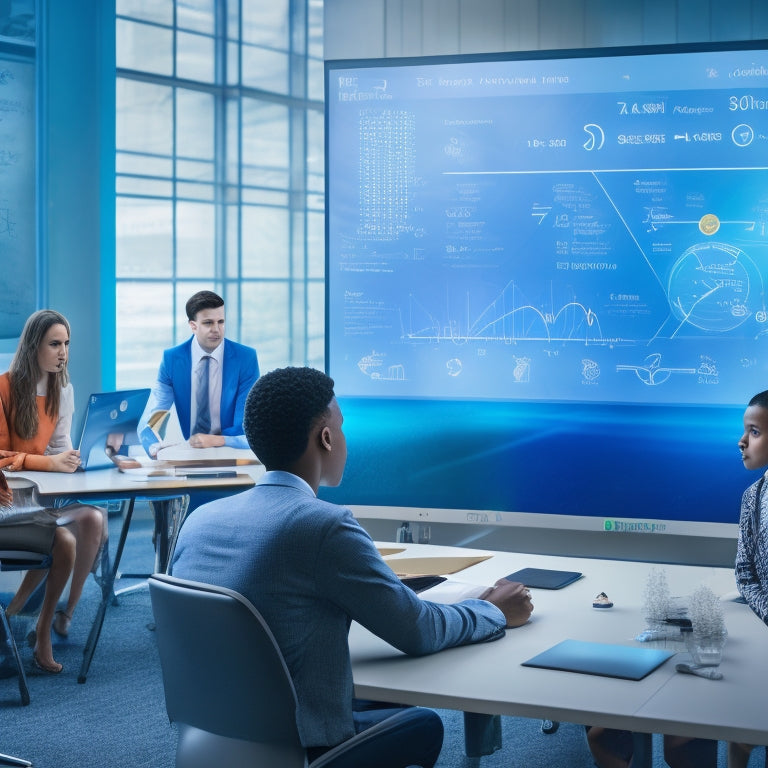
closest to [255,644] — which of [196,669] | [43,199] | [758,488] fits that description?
[196,669]

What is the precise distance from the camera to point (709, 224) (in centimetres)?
402

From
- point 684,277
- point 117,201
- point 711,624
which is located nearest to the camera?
point 711,624

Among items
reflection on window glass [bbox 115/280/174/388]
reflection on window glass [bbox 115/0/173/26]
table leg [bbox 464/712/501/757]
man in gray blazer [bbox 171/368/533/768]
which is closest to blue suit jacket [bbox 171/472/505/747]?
man in gray blazer [bbox 171/368/533/768]

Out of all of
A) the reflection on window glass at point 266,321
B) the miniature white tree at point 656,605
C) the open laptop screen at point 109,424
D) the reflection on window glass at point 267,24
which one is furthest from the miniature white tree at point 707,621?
the reflection on window glass at point 267,24

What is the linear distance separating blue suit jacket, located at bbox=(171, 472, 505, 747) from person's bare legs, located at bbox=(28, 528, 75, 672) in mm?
2701

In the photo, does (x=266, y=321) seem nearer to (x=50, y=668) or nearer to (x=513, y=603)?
(x=50, y=668)

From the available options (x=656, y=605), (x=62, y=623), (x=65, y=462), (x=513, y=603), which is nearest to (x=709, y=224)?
(x=656, y=605)

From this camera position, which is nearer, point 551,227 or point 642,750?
point 642,750

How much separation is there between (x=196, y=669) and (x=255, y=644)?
0.16 meters

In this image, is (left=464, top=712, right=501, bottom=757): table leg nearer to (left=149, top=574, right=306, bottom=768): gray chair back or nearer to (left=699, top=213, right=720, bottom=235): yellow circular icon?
(left=149, top=574, right=306, bottom=768): gray chair back

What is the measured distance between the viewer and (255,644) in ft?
5.82

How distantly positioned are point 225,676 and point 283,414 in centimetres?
50

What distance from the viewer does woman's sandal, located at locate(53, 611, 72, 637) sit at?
4.75m

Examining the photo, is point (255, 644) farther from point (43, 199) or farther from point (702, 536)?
point (43, 199)
